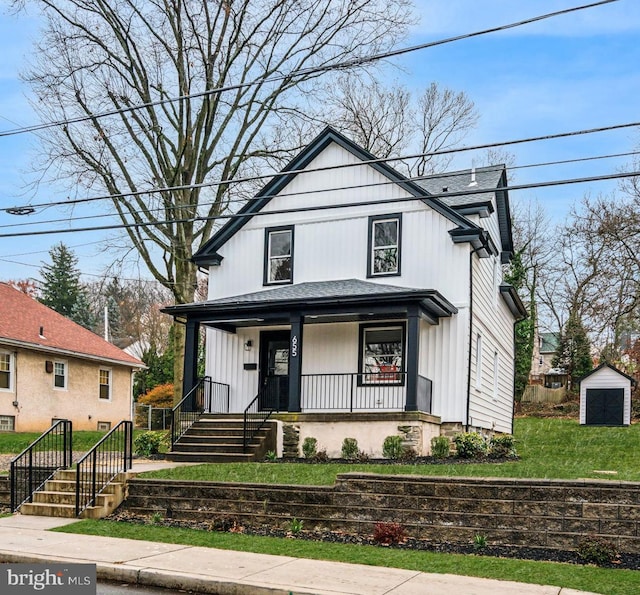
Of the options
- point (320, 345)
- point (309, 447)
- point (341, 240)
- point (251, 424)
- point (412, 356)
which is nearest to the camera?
point (412, 356)

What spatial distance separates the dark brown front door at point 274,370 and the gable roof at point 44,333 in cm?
1059

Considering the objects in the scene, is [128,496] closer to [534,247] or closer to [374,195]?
[374,195]

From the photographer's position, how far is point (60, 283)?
62.1 m

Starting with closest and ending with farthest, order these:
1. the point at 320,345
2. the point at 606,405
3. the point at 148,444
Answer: the point at 148,444
the point at 320,345
the point at 606,405

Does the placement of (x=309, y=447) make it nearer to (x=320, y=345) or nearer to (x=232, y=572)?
(x=320, y=345)

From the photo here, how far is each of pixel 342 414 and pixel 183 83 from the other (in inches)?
531

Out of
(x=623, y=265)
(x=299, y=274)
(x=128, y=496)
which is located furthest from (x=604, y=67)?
(x=623, y=265)

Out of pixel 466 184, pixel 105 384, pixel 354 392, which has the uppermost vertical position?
pixel 466 184

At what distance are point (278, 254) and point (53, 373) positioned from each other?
41.7 ft

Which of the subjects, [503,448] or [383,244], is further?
[383,244]

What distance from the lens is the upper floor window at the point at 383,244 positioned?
1986cm

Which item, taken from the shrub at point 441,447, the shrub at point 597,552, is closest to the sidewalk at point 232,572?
the shrub at point 597,552

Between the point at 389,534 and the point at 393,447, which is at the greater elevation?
the point at 393,447

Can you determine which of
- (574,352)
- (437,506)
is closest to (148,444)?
(437,506)
